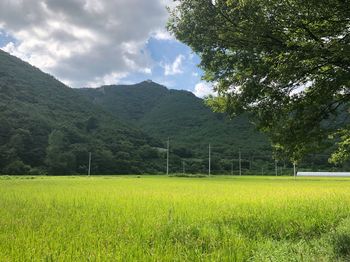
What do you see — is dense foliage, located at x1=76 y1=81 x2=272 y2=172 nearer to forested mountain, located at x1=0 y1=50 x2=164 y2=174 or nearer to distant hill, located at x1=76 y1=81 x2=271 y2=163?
distant hill, located at x1=76 y1=81 x2=271 y2=163

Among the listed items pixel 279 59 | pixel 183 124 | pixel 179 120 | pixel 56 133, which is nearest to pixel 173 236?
pixel 279 59

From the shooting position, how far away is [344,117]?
12.2m

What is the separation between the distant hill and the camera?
110688mm

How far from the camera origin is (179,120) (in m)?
137

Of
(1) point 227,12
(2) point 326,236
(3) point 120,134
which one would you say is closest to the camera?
(2) point 326,236

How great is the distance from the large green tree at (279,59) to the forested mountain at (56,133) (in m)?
60.6

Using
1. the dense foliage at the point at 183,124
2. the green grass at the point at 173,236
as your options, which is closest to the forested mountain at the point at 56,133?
the dense foliage at the point at 183,124

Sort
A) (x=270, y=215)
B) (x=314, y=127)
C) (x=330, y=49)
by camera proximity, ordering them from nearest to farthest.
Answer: (x=330, y=49) → (x=314, y=127) → (x=270, y=215)

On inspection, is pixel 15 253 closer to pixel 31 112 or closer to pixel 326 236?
pixel 326 236

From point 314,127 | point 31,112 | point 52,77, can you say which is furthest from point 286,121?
point 52,77

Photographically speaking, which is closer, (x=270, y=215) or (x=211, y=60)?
(x=211, y=60)

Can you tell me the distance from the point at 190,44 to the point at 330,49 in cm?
376

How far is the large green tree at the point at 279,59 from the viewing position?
8289 mm

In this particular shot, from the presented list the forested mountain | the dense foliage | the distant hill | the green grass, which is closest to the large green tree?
the green grass
